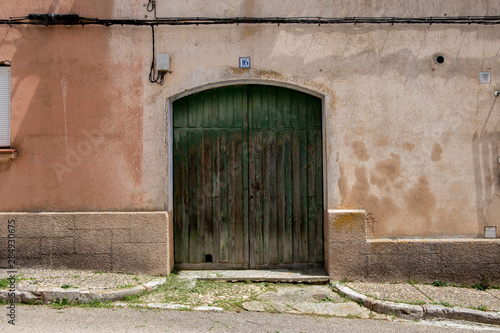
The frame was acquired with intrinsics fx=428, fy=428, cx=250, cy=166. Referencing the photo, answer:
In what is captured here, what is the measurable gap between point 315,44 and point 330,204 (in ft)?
7.21

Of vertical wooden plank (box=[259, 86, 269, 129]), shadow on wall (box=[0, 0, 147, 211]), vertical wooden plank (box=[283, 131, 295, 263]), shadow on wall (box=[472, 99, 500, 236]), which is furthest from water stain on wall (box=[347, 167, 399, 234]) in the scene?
shadow on wall (box=[0, 0, 147, 211])

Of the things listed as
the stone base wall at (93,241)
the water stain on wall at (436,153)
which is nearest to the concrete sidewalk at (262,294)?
the stone base wall at (93,241)

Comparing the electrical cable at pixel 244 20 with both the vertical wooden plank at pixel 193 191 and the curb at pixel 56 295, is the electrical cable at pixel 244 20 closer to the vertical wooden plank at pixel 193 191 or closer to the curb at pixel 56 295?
the vertical wooden plank at pixel 193 191

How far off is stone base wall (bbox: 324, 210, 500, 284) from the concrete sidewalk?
156mm

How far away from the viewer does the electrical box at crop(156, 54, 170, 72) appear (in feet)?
19.0

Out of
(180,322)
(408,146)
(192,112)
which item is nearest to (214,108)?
(192,112)

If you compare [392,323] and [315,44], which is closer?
[392,323]

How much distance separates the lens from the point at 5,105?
5.95 metres

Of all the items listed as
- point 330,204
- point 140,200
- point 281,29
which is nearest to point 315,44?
point 281,29

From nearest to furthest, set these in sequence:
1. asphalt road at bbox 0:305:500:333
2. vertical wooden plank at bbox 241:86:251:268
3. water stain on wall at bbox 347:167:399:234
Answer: asphalt road at bbox 0:305:500:333, water stain on wall at bbox 347:167:399:234, vertical wooden plank at bbox 241:86:251:268

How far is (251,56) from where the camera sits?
5.87 m

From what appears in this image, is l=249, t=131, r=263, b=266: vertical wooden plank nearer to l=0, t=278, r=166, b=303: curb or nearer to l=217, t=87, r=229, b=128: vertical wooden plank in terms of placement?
Result: l=217, t=87, r=229, b=128: vertical wooden plank

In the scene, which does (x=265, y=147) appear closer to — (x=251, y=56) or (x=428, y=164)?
(x=251, y=56)

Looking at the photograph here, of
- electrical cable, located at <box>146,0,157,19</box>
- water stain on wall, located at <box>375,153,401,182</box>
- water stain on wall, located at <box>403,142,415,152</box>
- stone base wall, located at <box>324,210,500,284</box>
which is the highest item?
electrical cable, located at <box>146,0,157,19</box>
